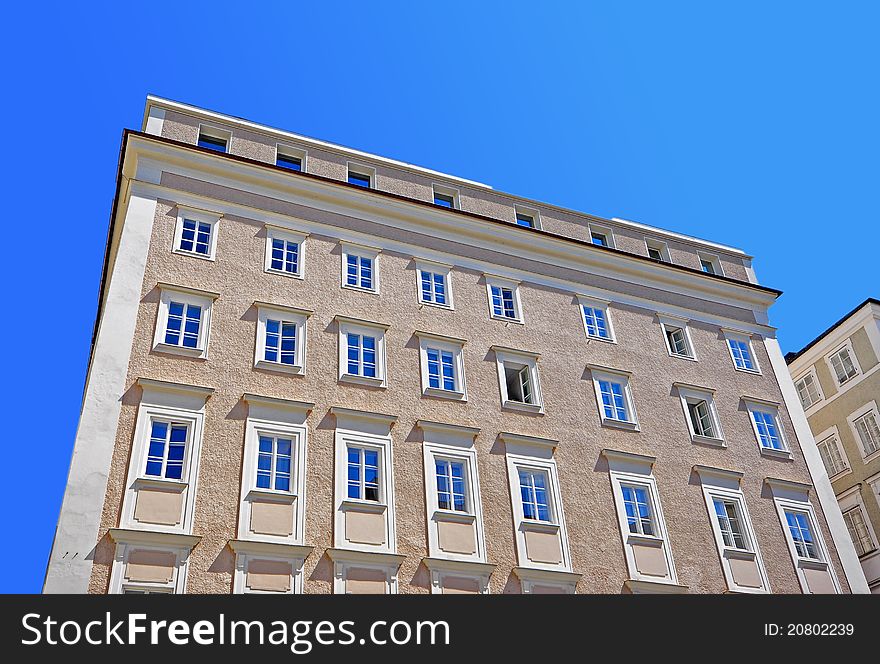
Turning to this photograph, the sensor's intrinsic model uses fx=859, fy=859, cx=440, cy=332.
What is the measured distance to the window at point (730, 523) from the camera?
2795 cm

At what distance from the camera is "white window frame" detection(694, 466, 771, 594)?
26984 mm

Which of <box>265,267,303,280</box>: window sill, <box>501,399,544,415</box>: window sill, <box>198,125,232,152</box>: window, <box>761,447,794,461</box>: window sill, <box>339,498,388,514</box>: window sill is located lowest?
<box>339,498,388,514</box>: window sill

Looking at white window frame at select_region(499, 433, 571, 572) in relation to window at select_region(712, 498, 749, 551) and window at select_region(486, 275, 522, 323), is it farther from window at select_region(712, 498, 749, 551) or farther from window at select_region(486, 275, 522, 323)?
window at select_region(712, 498, 749, 551)

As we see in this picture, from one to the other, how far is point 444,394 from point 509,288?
20.3 feet

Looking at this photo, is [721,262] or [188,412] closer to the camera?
[188,412]

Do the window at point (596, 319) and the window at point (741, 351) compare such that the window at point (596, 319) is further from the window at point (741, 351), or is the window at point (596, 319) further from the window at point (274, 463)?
the window at point (274, 463)

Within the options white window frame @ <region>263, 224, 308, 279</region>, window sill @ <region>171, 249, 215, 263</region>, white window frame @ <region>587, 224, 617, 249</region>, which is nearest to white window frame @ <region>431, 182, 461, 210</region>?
white window frame @ <region>587, 224, 617, 249</region>

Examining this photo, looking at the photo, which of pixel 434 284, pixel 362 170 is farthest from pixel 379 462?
pixel 362 170

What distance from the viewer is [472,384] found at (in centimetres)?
2762

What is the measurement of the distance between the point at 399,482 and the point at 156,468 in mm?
6555

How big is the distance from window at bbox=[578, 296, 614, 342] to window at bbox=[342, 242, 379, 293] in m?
8.16
